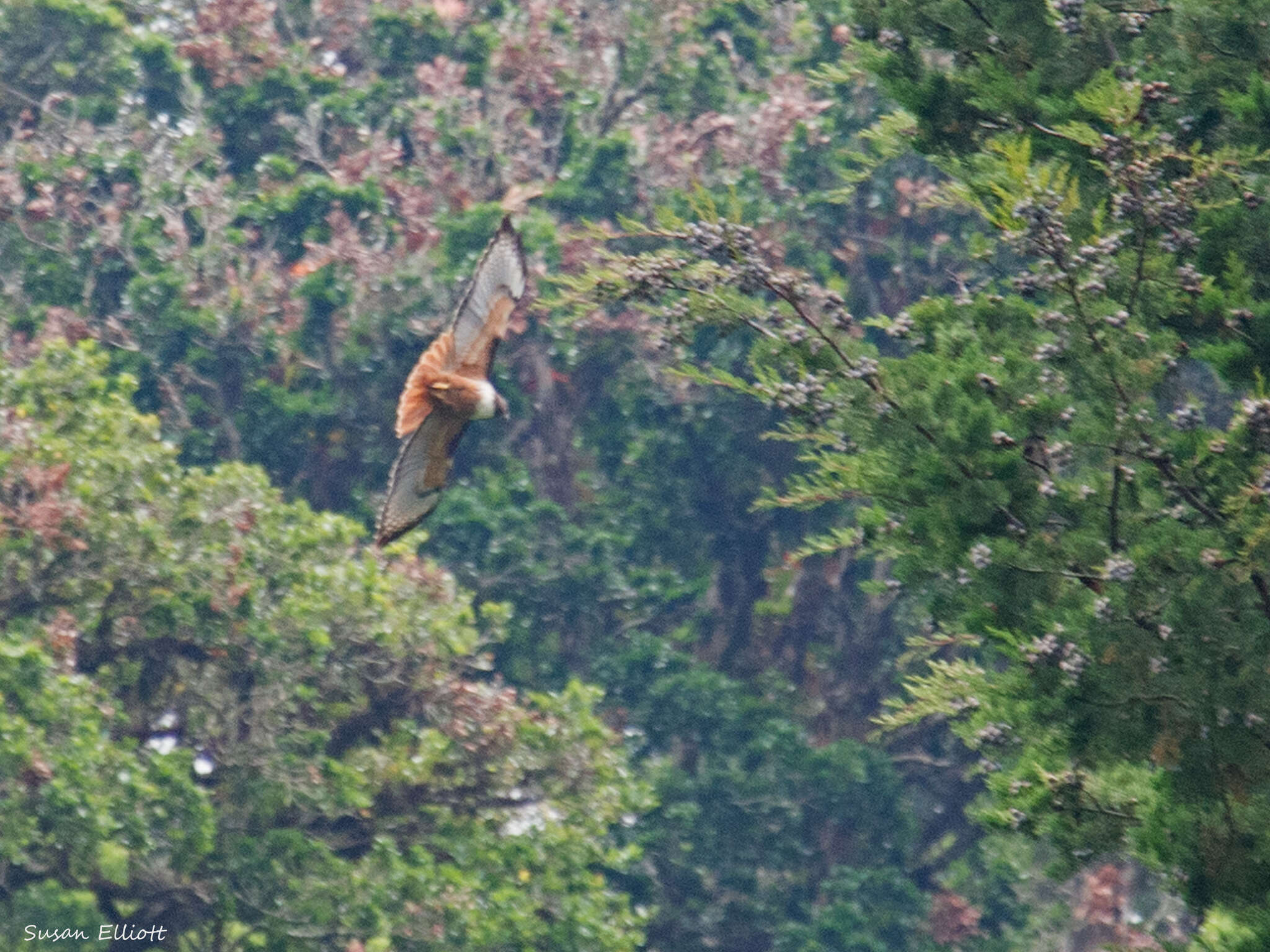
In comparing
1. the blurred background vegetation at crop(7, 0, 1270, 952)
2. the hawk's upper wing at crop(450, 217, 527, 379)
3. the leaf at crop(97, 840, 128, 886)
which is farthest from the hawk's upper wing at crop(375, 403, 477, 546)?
the leaf at crop(97, 840, 128, 886)

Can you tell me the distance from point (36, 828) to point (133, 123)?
395 inches

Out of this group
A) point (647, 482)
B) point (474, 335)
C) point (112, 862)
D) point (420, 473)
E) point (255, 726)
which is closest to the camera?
point (474, 335)

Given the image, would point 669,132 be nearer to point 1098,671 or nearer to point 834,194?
point 834,194

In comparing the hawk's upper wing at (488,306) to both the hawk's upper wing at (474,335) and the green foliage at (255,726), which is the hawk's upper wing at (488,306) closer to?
the hawk's upper wing at (474,335)

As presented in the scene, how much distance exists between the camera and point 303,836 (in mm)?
14219

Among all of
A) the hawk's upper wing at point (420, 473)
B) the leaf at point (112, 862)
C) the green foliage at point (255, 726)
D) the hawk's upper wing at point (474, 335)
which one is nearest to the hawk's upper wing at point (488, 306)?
the hawk's upper wing at point (474, 335)

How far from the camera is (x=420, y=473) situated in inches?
450

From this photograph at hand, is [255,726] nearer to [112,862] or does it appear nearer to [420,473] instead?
[112,862]

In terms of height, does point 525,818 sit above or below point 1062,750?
below

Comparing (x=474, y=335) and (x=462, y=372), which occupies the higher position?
(x=474, y=335)

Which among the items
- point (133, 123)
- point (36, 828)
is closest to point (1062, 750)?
point (36, 828)

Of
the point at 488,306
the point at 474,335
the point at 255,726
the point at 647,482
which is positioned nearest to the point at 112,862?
the point at 255,726

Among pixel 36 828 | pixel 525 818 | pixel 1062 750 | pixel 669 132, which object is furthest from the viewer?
pixel 669 132

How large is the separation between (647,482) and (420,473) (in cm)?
856
